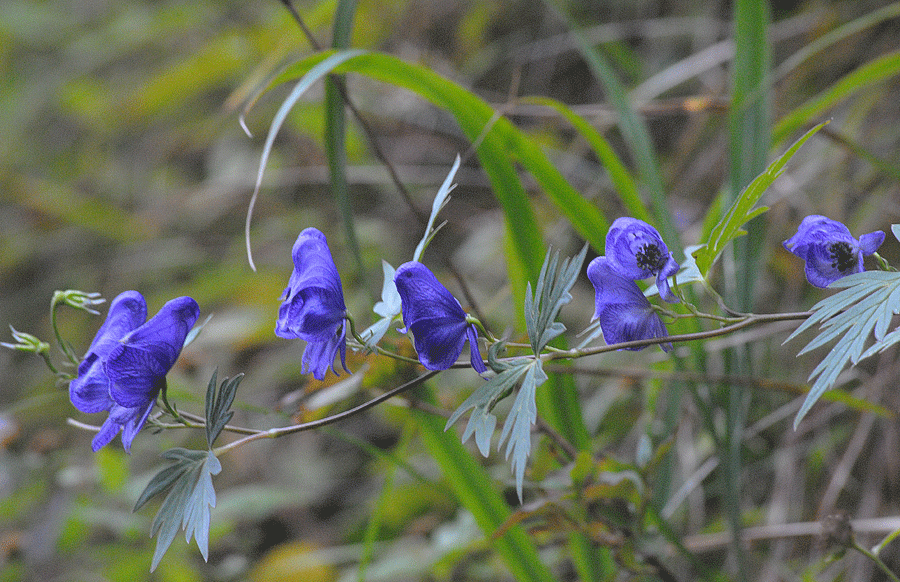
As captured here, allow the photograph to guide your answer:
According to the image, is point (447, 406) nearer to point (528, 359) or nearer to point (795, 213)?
point (528, 359)

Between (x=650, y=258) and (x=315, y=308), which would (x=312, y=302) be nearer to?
(x=315, y=308)

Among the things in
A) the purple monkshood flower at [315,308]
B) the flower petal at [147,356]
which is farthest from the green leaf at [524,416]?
the flower petal at [147,356]

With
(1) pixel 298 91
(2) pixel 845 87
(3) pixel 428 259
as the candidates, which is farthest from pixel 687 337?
(3) pixel 428 259

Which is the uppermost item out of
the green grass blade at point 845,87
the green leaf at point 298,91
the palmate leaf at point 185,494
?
the green leaf at point 298,91

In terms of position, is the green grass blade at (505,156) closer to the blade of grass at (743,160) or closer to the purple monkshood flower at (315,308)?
the blade of grass at (743,160)

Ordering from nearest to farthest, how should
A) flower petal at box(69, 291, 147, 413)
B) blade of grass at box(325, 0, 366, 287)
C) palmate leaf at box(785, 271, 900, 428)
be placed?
palmate leaf at box(785, 271, 900, 428) → flower petal at box(69, 291, 147, 413) → blade of grass at box(325, 0, 366, 287)

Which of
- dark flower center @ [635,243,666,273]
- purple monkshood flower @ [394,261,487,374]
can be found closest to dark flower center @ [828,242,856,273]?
dark flower center @ [635,243,666,273]

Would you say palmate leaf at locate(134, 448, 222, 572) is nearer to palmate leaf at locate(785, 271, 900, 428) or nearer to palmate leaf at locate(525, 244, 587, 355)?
palmate leaf at locate(525, 244, 587, 355)
